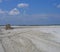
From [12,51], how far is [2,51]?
1.93ft

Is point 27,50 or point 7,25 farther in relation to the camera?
point 7,25

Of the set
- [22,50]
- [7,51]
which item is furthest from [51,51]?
[7,51]

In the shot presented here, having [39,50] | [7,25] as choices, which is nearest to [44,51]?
[39,50]

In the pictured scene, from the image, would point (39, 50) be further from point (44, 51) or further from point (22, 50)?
point (22, 50)

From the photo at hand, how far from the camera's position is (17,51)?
9.02 meters

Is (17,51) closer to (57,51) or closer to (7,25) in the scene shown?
(57,51)

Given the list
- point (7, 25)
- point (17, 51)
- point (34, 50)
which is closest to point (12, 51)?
point (17, 51)

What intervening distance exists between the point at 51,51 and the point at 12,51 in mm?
1975

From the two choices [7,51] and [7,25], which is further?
[7,25]

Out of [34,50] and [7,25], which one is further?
[7,25]

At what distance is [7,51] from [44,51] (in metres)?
1.88

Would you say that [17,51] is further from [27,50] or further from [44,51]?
[44,51]

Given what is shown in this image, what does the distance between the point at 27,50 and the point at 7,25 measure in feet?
79.0

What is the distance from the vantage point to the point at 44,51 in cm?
901
